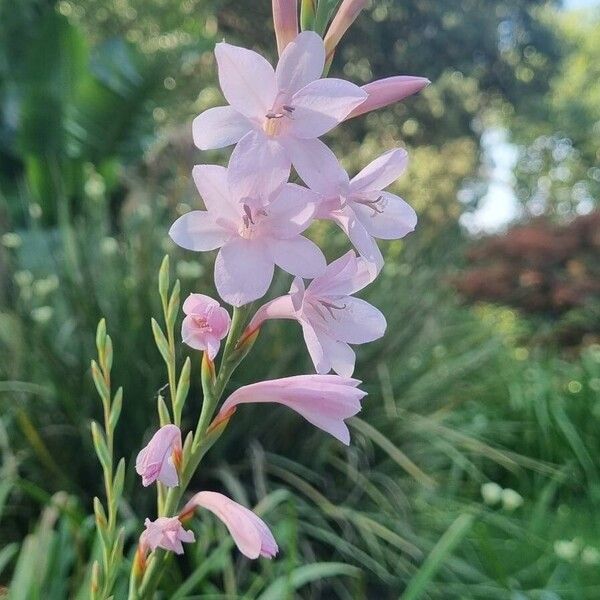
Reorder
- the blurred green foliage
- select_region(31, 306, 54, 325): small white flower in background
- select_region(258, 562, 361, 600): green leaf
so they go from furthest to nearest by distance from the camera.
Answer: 1. select_region(31, 306, 54, 325): small white flower in background
2. the blurred green foliage
3. select_region(258, 562, 361, 600): green leaf

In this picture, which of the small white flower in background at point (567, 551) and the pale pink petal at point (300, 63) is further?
the small white flower in background at point (567, 551)

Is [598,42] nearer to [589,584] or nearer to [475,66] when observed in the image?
[475,66]

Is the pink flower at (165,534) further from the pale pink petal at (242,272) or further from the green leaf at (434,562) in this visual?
the green leaf at (434,562)

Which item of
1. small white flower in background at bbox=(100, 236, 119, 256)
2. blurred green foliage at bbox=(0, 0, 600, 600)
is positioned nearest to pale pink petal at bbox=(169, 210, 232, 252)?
blurred green foliage at bbox=(0, 0, 600, 600)

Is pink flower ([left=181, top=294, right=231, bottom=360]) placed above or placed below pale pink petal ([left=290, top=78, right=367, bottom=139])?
below

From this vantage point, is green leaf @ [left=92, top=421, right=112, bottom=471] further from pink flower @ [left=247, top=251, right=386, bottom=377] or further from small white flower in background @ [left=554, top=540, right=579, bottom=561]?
small white flower in background @ [left=554, top=540, right=579, bottom=561]

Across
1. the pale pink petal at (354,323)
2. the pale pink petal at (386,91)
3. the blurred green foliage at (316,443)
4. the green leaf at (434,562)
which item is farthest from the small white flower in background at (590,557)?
the pale pink petal at (386,91)

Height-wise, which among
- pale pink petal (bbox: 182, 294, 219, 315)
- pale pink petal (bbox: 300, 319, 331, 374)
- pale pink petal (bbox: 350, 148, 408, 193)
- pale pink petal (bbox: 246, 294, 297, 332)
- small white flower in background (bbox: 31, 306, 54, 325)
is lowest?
pale pink petal (bbox: 300, 319, 331, 374)
